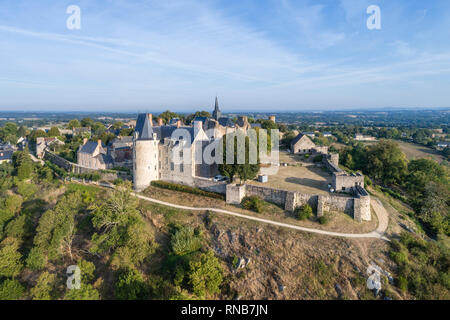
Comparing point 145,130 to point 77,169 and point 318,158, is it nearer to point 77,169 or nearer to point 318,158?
point 77,169

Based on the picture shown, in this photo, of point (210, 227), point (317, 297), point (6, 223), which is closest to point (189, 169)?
point (210, 227)

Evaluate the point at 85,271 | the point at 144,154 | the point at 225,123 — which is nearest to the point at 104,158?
the point at 144,154

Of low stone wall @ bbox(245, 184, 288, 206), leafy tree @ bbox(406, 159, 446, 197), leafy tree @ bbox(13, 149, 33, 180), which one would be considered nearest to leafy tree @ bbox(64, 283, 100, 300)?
low stone wall @ bbox(245, 184, 288, 206)

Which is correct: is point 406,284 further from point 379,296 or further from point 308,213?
point 308,213

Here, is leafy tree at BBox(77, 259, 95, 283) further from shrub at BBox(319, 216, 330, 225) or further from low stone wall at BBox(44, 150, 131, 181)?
shrub at BBox(319, 216, 330, 225)

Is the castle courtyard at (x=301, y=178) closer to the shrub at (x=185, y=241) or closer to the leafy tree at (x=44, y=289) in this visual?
the shrub at (x=185, y=241)

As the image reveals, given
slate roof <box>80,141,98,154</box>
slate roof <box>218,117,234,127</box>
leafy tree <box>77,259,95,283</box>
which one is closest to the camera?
leafy tree <box>77,259,95,283</box>
